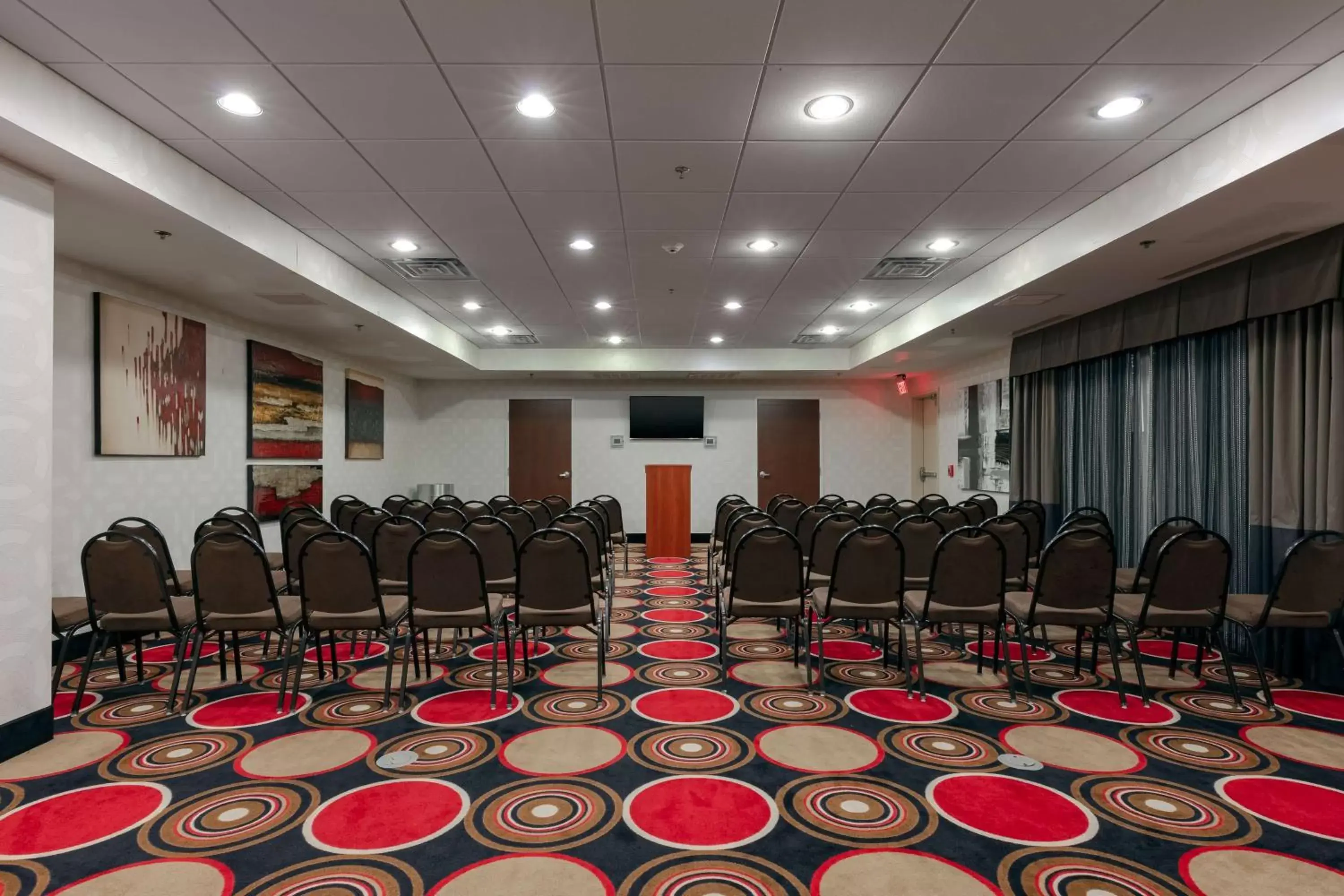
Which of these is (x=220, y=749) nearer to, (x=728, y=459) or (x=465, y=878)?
(x=465, y=878)

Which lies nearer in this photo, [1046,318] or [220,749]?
[220,749]

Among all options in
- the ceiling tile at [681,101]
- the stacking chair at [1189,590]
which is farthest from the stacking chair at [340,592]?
the stacking chair at [1189,590]

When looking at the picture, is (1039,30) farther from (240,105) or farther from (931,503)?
(931,503)

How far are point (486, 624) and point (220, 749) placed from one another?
53.4 inches

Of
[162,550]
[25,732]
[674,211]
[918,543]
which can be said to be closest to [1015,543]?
[918,543]

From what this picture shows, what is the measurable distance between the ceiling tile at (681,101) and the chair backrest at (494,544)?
8.99ft

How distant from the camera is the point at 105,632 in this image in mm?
3951

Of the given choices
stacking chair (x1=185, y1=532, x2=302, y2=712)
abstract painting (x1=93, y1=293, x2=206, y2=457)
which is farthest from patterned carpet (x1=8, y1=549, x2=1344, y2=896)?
abstract painting (x1=93, y1=293, x2=206, y2=457)

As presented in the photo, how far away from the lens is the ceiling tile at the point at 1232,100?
127 inches

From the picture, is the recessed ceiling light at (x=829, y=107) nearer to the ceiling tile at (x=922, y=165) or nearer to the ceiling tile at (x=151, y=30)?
the ceiling tile at (x=922, y=165)

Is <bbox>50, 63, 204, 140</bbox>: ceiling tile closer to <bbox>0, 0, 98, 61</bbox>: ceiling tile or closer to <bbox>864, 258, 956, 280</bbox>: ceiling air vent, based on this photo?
<bbox>0, 0, 98, 61</bbox>: ceiling tile

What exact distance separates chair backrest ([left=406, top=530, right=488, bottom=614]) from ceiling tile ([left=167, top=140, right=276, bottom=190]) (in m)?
2.69

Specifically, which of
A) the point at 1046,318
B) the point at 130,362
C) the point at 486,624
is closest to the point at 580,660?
the point at 486,624

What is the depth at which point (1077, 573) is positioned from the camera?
12.9ft
